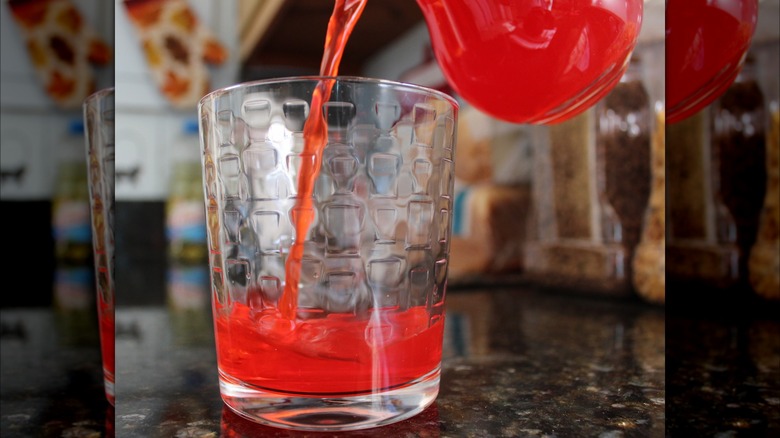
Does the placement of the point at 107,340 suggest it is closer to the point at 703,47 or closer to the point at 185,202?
the point at 703,47

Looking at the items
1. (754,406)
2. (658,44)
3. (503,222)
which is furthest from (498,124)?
(754,406)

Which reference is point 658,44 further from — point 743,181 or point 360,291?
point 360,291

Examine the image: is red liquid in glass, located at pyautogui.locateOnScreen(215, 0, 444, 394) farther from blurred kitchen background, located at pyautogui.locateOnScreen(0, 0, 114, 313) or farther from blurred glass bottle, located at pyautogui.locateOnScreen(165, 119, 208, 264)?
blurred glass bottle, located at pyautogui.locateOnScreen(165, 119, 208, 264)

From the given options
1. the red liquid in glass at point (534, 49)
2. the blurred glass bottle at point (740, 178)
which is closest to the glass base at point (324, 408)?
the red liquid in glass at point (534, 49)

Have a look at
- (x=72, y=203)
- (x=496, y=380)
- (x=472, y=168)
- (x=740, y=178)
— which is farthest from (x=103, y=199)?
(x=472, y=168)

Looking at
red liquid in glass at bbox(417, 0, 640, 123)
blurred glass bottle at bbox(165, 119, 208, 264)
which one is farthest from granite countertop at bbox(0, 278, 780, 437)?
blurred glass bottle at bbox(165, 119, 208, 264)

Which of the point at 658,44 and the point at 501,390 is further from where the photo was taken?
the point at 658,44
